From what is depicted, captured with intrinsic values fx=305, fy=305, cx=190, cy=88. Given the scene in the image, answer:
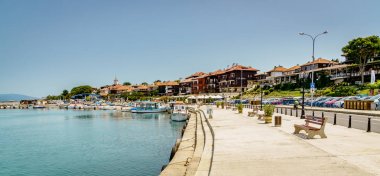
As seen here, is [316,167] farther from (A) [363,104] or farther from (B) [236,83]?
(B) [236,83]

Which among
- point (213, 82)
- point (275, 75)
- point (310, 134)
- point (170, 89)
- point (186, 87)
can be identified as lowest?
point (310, 134)

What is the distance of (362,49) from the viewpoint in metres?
70.2

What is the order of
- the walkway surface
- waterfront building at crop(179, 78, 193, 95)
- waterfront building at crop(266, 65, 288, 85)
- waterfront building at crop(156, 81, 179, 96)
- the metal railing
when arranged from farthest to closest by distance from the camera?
1. waterfront building at crop(156, 81, 179, 96)
2. waterfront building at crop(179, 78, 193, 95)
3. waterfront building at crop(266, 65, 288, 85)
4. the metal railing
5. the walkway surface

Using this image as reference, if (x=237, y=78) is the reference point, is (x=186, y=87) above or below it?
below

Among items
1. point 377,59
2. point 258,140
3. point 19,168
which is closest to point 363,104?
point 258,140

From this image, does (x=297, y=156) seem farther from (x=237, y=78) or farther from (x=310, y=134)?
(x=237, y=78)

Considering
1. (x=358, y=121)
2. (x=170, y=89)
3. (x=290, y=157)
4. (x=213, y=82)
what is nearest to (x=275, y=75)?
(x=213, y=82)

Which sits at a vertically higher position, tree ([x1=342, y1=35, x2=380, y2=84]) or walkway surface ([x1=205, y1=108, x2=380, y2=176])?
tree ([x1=342, y1=35, x2=380, y2=84])

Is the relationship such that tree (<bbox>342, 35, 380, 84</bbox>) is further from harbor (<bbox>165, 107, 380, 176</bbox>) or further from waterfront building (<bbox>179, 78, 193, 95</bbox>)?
waterfront building (<bbox>179, 78, 193, 95</bbox>)

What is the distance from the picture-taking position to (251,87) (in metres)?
109

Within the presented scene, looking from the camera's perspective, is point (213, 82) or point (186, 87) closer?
point (213, 82)

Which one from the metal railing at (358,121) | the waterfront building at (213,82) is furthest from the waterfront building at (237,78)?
the metal railing at (358,121)

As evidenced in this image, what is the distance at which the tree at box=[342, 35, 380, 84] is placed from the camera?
6944 centimetres

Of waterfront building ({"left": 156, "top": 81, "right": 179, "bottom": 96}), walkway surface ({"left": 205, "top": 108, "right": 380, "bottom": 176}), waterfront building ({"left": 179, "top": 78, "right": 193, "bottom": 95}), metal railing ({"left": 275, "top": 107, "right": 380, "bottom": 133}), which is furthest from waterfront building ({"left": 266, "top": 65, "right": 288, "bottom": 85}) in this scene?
walkway surface ({"left": 205, "top": 108, "right": 380, "bottom": 176})
